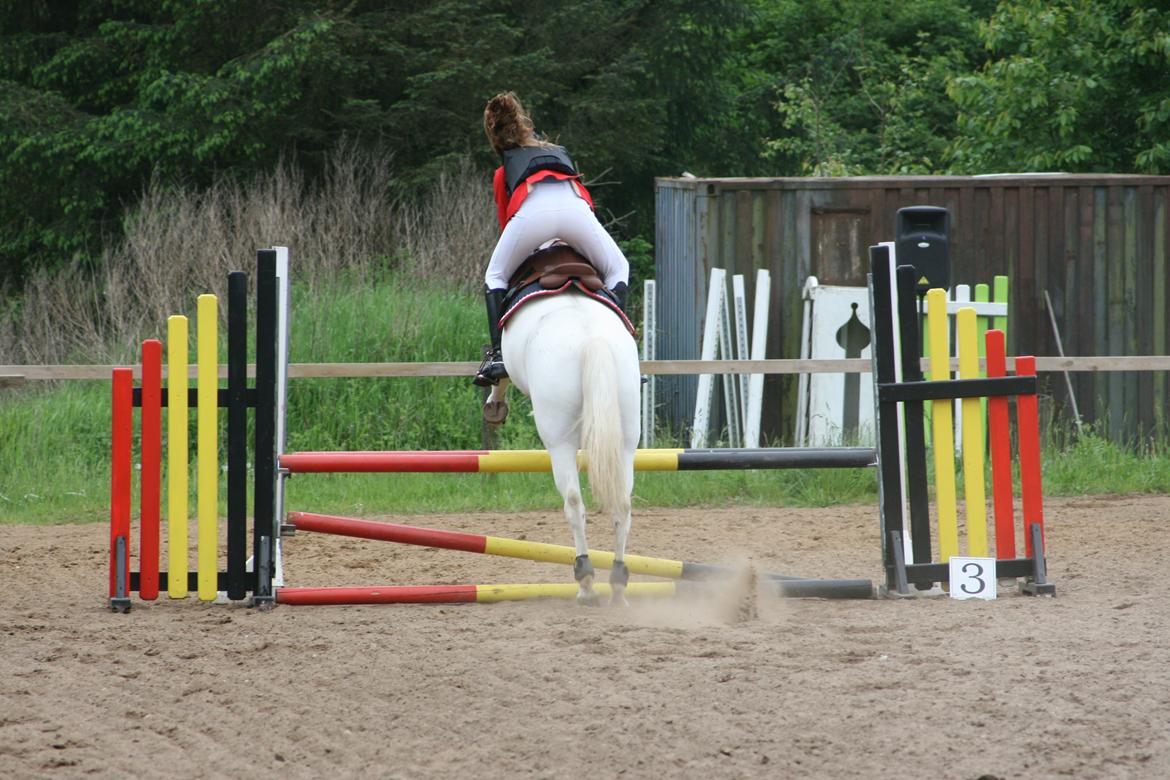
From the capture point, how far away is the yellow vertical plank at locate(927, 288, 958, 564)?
593cm

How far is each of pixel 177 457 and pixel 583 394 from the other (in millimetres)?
1959

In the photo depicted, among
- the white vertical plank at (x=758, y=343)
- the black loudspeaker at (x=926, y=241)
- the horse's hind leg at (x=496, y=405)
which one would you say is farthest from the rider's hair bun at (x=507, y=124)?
the white vertical plank at (x=758, y=343)

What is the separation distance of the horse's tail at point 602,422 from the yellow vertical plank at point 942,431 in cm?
Result: 150

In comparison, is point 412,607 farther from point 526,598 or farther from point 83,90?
point 83,90

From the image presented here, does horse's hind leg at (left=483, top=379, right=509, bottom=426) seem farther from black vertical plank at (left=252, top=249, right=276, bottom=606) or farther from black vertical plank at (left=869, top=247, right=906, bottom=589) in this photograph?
black vertical plank at (left=869, top=247, right=906, bottom=589)

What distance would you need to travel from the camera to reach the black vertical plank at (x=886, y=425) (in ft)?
19.9

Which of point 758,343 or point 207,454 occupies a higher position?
point 758,343

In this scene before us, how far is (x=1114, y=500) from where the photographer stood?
31.6 ft

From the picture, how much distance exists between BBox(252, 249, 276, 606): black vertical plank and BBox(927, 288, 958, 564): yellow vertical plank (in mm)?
2964

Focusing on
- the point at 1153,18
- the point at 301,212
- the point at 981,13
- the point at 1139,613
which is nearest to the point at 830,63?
the point at 981,13

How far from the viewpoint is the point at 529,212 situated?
589cm

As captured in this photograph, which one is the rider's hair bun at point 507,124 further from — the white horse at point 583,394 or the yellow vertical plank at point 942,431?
the yellow vertical plank at point 942,431

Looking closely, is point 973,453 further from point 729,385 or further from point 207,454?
point 729,385

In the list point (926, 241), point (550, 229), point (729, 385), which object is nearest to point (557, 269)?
point (550, 229)
